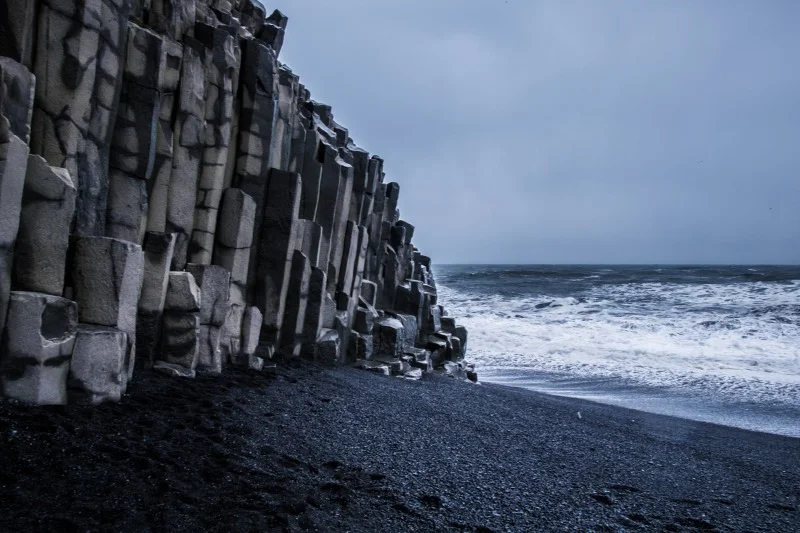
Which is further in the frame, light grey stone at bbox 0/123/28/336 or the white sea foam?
the white sea foam

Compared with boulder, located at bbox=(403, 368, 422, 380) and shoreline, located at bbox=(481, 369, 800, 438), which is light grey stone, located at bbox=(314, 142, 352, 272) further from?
shoreline, located at bbox=(481, 369, 800, 438)

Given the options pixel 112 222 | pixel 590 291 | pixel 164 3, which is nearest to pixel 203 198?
pixel 112 222

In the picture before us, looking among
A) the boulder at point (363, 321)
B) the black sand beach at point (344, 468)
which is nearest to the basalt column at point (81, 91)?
the black sand beach at point (344, 468)

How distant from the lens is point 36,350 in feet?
10.5

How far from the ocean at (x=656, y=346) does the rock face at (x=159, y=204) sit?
15.8 feet

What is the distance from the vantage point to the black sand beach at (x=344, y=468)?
8.43ft

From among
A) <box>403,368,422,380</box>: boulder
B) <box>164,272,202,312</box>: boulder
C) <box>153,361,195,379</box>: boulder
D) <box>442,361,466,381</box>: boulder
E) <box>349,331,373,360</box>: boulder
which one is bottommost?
<box>442,361,466,381</box>: boulder

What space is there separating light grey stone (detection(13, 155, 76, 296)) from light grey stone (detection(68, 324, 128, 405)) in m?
0.37

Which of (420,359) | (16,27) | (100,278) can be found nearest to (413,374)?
A: (420,359)

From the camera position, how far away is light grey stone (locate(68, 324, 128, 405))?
3.41 metres

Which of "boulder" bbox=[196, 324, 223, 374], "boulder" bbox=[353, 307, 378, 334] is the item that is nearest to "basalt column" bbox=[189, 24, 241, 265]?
"boulder" bbox=[196, 324, 223, 374]

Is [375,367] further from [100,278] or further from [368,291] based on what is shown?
[100,278]

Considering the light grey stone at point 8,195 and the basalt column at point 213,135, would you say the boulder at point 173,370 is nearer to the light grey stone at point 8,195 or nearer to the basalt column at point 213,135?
the basalt column at point 213,135

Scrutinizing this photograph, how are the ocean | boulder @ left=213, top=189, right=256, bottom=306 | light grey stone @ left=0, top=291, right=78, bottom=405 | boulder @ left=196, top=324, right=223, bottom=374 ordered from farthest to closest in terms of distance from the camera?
the ocean → boulder @ left=213, top=189, right=256, bottom=306 → boulder @ left=196, top=324, right=223, bottom=374 → light grey stone @ left=0, top=291, right=78, bottom=405
